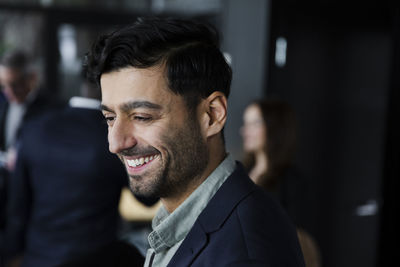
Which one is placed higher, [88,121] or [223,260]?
[223,260]

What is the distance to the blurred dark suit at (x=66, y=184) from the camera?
2.11m

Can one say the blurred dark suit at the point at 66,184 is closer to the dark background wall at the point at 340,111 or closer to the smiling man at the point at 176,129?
the smiling man at the point at 176,129

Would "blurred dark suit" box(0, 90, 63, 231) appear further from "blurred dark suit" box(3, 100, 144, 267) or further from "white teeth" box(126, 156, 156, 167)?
"white teeth" box(126, 156, 156, 167)

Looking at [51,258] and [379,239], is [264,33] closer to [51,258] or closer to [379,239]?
[379,239]

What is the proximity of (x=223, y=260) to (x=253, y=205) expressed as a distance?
0.51 feet

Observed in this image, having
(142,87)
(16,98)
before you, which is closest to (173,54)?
(142,87)

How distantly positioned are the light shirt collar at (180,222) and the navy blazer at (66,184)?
3.68 feet

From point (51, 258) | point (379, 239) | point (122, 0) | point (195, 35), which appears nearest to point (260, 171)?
point (379, 239)

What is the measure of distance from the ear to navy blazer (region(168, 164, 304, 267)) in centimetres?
12

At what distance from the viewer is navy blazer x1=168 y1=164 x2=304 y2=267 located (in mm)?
867

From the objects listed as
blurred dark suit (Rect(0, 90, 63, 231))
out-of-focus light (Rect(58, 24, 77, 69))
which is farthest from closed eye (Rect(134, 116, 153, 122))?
out-of-focus light (Rect(58, 24, 77, 69))

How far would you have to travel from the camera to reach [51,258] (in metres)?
2.19

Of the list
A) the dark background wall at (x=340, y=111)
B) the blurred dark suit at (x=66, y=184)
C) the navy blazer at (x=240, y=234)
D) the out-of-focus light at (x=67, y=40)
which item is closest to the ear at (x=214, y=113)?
the navy blazer at (x=240, y=234)

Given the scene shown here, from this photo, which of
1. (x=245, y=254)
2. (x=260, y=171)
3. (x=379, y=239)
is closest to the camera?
(x=245, y=254)
